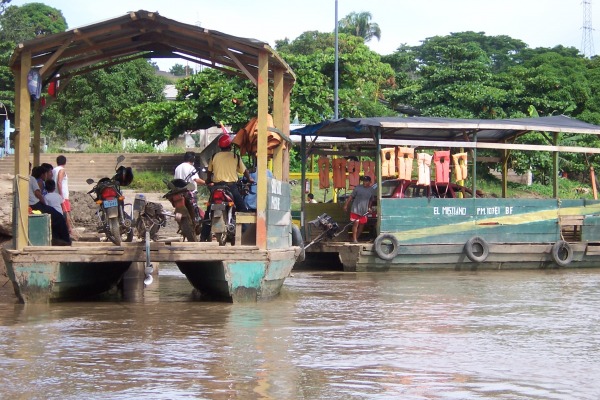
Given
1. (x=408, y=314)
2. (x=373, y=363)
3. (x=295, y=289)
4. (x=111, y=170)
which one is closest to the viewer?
(x=373, y=363)

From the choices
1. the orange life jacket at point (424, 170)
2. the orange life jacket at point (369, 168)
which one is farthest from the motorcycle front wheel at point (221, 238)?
the orange life jacket at point (369, 168)

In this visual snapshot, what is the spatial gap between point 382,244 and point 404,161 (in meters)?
1.42

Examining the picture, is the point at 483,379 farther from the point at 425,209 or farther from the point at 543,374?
the point at 425,209

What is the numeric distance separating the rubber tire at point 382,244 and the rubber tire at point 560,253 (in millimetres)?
2922

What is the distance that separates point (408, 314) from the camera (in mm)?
10758

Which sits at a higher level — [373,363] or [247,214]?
[247,214]

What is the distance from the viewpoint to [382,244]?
15.7 meters

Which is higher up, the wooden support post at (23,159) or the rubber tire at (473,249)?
the wooden support post at (23,159)

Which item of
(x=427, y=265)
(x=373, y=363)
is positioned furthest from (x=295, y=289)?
(x=373, y=363)

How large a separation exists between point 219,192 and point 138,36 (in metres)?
2.20

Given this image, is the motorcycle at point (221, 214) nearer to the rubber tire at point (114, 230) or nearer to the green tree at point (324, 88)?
the rubber tire at point (114, 230)

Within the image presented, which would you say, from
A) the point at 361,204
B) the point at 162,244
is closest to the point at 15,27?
the point at 361,204

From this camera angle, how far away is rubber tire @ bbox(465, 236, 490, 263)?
16.1 meters

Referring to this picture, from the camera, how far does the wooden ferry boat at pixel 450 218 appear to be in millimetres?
15766
